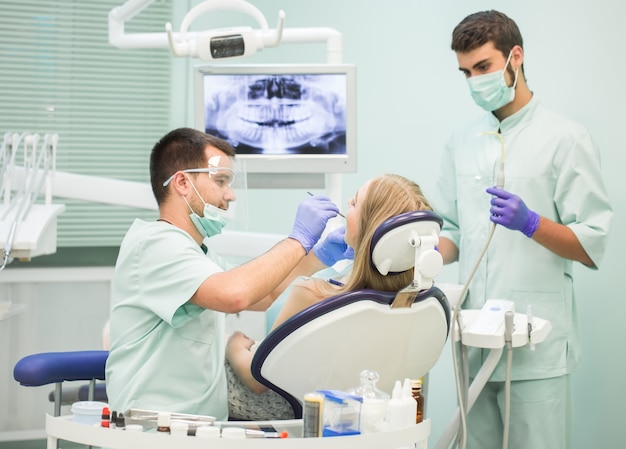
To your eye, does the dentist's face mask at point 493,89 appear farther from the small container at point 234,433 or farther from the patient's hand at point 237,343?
the small container at point 234,433

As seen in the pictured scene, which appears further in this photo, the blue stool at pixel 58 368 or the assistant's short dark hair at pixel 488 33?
the assistant's short dark hair at pixel 488 33

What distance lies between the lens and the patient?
1.71m

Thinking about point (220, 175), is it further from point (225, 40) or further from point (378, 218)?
point (225, 40)

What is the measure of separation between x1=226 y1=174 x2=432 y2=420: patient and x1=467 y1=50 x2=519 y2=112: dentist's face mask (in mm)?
808

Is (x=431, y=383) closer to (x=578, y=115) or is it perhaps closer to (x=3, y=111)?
(x=578, y=115)

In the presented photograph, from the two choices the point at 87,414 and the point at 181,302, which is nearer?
the point at 87,414

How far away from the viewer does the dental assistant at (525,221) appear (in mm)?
2367

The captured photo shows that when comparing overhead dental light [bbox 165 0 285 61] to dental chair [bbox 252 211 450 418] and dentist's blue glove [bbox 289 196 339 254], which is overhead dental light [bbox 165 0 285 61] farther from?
dental chair [bbox 252 211 450 418]

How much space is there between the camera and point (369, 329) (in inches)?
62.2

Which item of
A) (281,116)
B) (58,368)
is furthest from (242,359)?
(281,116)

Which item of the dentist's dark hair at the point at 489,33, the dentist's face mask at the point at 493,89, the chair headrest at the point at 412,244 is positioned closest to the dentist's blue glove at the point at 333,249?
the chair headrest at the point at 412,244

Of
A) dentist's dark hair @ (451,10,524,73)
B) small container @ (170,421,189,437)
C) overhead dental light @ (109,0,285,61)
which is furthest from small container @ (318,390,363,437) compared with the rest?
overhead dental light @ (109,0,285,61)

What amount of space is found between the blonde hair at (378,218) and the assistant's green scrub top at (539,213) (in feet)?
2.53

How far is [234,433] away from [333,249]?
2.36ft
